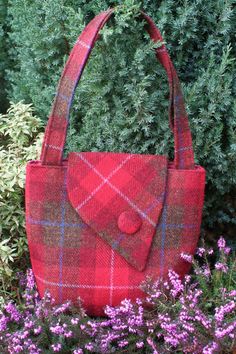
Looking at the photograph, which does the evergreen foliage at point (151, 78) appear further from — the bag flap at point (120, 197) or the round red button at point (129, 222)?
the round red button at point (129, 222)

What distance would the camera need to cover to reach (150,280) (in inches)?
74.3

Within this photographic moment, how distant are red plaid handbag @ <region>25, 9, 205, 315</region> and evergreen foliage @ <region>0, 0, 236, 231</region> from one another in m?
0.21

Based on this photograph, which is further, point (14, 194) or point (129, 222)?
point (14, 194)

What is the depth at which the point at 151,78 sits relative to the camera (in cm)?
214

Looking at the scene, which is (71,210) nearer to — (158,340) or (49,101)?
(158,340)

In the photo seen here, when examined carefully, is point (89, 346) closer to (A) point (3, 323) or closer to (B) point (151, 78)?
(A) point (3, 323)

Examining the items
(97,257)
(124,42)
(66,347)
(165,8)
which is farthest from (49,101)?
(66,347)

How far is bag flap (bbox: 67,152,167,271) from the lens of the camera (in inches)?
74.4

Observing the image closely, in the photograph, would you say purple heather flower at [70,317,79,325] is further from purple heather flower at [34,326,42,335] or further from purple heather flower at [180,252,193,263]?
purple heather flower at [180,252,193,263]

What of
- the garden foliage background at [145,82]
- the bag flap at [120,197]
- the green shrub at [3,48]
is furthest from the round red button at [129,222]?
the green shrub at [3,48]

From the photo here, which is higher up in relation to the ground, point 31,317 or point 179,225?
point 179,225

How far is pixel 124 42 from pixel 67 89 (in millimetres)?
395

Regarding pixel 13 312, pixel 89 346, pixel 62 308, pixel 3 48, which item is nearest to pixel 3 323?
pixel 13 312

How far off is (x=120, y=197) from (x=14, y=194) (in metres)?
0.57
